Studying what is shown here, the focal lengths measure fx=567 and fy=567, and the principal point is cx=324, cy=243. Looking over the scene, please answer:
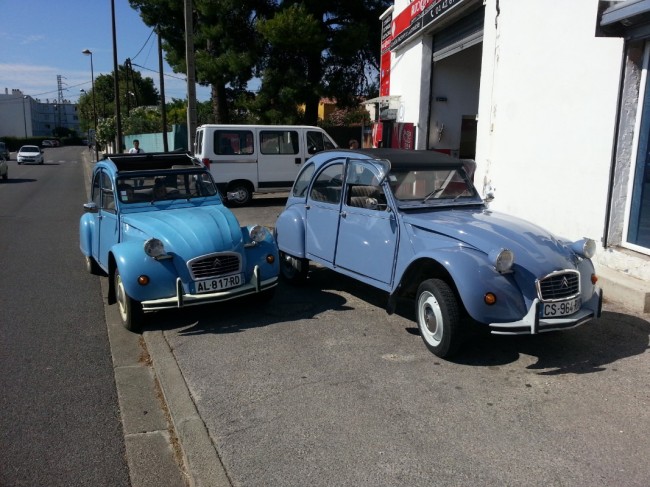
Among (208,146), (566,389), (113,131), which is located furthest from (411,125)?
(113,131)

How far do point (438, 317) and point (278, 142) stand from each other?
38.3 feet

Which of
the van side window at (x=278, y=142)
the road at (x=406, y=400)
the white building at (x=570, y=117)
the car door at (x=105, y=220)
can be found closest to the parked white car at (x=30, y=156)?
the van side window at (x=278, y=142)

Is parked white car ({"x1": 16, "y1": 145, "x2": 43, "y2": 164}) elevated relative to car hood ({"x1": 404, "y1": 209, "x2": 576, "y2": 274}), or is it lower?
lower

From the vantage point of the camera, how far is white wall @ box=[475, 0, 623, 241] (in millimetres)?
7031

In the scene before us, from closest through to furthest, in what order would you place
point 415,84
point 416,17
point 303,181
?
point 303,181
point 416,17
point 415,84

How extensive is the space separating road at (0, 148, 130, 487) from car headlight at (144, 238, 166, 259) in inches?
37.5

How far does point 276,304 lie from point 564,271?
3.19 m

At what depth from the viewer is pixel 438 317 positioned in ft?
15.3

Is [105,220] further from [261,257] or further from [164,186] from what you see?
[261,257]

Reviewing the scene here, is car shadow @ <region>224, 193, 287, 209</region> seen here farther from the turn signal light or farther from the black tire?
the turn signal light

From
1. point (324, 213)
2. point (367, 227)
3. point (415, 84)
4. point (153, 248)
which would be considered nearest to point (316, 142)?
point (415, 84)

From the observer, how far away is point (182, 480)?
326 cm

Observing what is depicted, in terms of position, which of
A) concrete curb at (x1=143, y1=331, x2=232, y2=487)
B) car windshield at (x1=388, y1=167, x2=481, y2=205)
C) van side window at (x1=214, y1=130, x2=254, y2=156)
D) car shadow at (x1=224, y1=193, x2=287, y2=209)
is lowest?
concrete curb at (x1=143, y1=331, x2=232, y2=487)

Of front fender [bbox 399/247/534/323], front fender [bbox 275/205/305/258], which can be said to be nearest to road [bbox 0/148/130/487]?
front fender [bbox 275/205/305/258]
